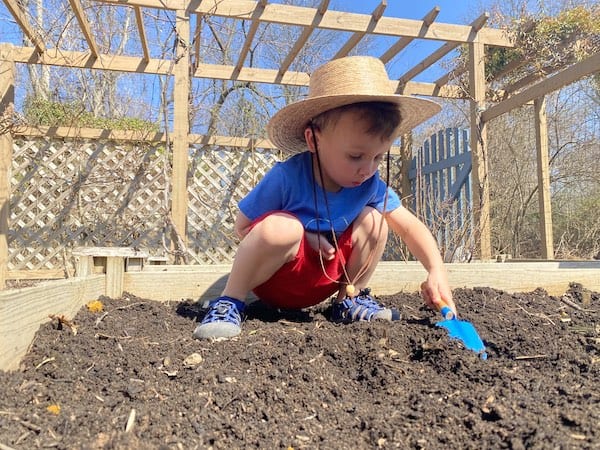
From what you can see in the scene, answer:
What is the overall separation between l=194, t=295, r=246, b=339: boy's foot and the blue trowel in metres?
0.66

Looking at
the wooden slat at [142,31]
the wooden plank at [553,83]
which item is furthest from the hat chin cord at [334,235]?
the wooden slat at [142,31]

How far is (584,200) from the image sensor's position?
761 centimetres

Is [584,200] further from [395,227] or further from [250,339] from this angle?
[250,339]

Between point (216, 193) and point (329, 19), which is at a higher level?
point (329, 19)

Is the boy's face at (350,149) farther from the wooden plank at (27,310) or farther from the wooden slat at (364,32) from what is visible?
the wooden slat at (364,32)

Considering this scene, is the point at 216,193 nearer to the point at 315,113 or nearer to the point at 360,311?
the point at 315,113

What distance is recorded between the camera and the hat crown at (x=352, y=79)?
170 cm

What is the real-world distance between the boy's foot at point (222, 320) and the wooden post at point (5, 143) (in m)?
3.91

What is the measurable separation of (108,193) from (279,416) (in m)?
5.53

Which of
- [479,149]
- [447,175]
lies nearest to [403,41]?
[479,149]

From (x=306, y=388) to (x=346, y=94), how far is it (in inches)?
38.1

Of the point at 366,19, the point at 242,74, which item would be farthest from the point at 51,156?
the point at 366,19

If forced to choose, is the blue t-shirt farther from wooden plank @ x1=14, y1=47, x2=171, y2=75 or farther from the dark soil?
wooden plank @ x1=14, y1=47, x2=171, y2=75

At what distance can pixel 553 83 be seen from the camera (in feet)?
13.4
